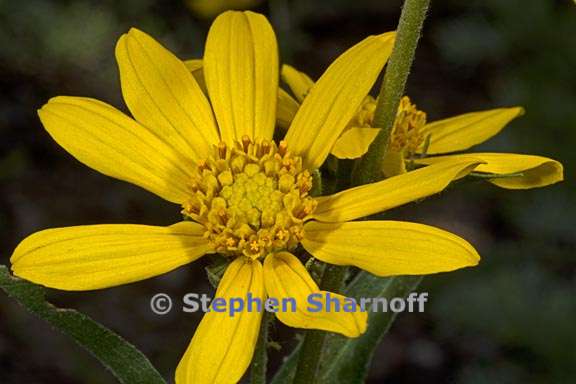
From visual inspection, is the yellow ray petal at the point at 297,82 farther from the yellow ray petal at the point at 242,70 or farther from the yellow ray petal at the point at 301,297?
the yellow ray petal at the point at 301,297

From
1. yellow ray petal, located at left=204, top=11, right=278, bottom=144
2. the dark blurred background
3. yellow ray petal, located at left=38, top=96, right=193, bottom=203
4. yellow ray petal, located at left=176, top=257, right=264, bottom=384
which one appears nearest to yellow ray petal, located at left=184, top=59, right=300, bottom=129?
yellow ray petal, located at left=204, top=11, right=278, bottom=144

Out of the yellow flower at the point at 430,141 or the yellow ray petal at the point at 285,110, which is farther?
the yellow ray petal at the point at 285,110

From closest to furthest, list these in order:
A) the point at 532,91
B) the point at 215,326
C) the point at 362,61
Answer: the point at 215,326, the point at 362,61, the point at 532,91

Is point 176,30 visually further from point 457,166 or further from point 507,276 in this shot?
point 457,166

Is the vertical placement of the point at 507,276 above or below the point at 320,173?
above

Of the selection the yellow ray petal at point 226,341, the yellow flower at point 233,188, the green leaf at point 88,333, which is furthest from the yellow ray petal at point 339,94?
the green leaf at point 88,333

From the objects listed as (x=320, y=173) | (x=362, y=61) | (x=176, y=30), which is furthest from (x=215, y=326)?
(x=176, y=30)
